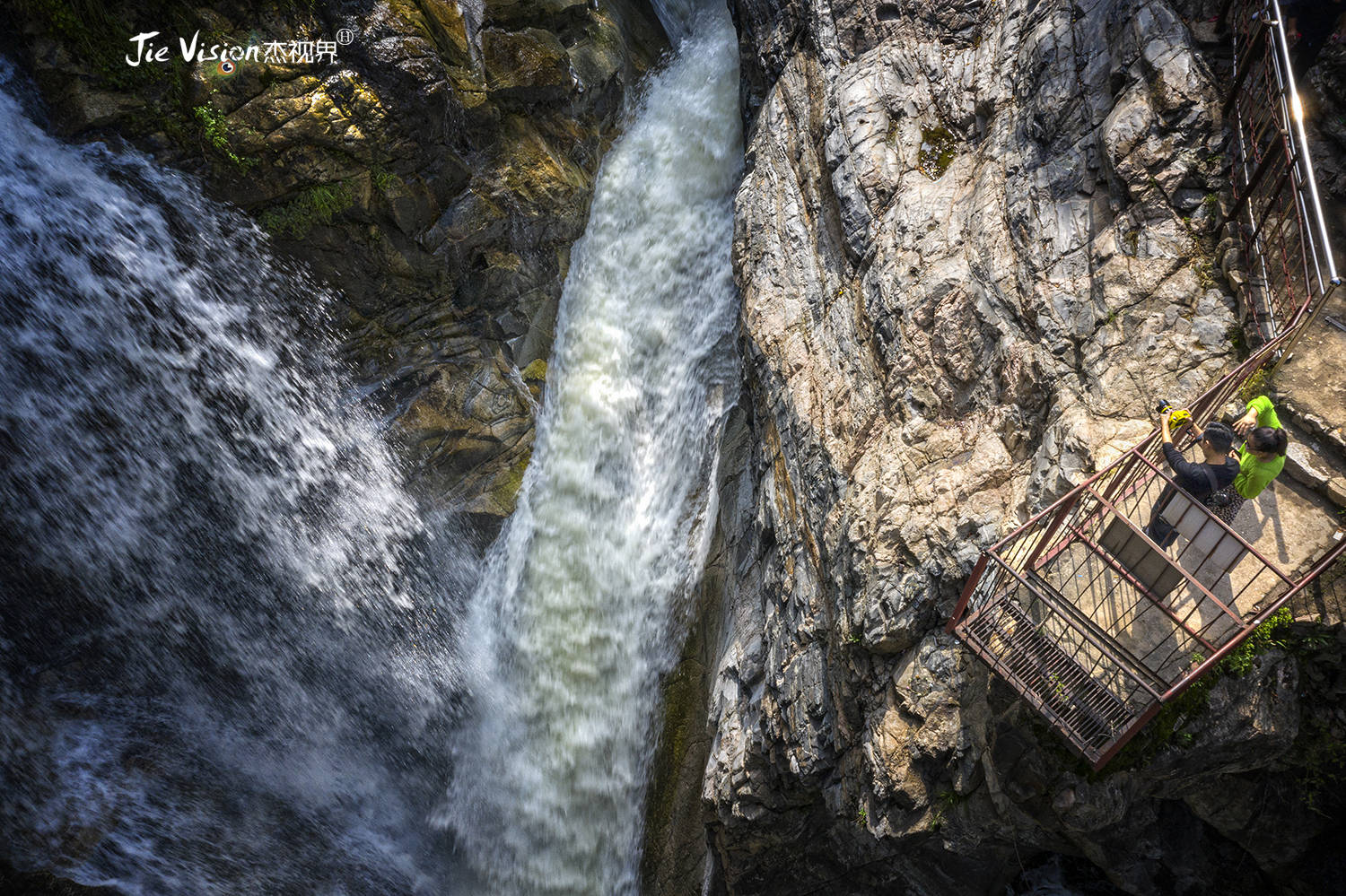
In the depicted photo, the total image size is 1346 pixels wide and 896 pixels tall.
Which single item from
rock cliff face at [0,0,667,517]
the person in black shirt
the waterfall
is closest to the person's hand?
the person in black shirt

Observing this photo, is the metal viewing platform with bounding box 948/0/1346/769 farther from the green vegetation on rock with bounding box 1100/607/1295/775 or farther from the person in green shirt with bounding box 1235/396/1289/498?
the person in green shirt with bounding box 1235/396/1289/498

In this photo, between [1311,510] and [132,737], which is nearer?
[1311,510]

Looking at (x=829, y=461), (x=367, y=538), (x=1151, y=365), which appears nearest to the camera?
(x=1151, y=365)

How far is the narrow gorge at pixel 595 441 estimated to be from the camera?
7484 mm

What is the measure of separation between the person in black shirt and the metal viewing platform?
0.26 ft

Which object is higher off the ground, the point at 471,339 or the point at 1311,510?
the point at 471,339

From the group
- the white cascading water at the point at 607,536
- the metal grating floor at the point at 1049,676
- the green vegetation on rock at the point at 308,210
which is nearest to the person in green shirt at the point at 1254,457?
the metal grating floor at the point at 1049,676

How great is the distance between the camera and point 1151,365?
23.7ft

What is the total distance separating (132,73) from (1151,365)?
13329 mm

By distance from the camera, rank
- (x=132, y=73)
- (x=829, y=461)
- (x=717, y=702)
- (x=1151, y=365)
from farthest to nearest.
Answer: (x=717, y=702) → (x=132, y=73) → (x=829, y=461) → (x=1151, y=365)

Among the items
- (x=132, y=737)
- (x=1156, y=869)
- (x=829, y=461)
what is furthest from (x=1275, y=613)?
(x=132, y=737)

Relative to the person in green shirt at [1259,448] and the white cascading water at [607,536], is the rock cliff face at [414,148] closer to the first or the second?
the white cascading water at [607,536]

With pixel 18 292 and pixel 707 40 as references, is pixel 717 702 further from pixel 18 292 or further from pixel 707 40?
pixel 707 40

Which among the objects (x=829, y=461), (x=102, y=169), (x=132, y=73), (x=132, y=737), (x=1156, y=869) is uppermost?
(x=132, y=73)
